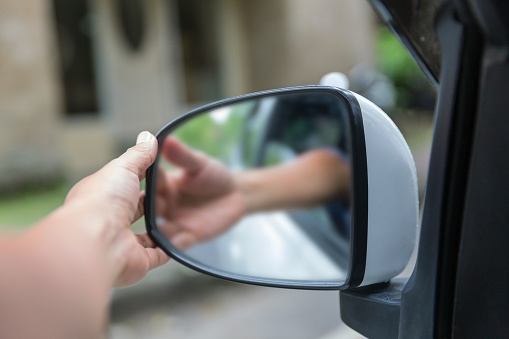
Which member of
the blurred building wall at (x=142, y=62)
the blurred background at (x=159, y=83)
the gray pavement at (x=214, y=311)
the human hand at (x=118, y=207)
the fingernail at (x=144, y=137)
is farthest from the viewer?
the blurred building wall at (x=142, y=62)

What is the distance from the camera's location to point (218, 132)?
2732 mm

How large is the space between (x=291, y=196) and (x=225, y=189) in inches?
22.4

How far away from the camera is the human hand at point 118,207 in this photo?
0.81m

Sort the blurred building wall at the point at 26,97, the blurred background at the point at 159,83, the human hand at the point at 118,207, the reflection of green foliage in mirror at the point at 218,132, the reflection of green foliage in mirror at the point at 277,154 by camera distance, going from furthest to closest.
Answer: the blurred building wall at the point at 26,97 → the blurred background at the point at 159,83 → the reflection of green foliage in mirror at the point at 277,154 → the reflection of green foliage in mirror at the point at 218,132 → the human hand at the point at 118,207

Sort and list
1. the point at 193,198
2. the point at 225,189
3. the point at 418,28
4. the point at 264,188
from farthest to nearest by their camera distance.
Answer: the point at 264,188
the point at 225,189
the point at 193,198
the point at 418,28

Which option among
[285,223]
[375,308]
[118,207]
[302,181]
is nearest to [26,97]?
[302,181]

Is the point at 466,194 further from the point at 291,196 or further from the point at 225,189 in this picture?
the point at 291,196

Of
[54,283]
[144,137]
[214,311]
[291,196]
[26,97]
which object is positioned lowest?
[214,311]

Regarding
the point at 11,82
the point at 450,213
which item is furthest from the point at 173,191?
the point at 11,82

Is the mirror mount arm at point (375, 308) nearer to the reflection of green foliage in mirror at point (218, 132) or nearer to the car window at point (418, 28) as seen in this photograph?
the car window at point (418, 28)

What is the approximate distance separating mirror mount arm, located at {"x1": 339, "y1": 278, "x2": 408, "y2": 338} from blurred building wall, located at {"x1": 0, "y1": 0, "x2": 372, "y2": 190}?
5510 millimetres

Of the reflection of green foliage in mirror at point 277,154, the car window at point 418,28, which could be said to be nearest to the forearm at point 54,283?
the car window at point 418,28

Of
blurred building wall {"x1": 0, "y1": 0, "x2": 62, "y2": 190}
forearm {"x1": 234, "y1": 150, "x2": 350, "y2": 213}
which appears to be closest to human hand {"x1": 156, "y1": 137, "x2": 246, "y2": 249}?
forearm {"x1": 234, "y1": 150, "x2": 350, "y2": 213}

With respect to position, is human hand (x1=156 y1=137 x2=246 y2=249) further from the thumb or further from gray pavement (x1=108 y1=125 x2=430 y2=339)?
gray pavement (x1=108 y1=125 x2=430 y2=339)
